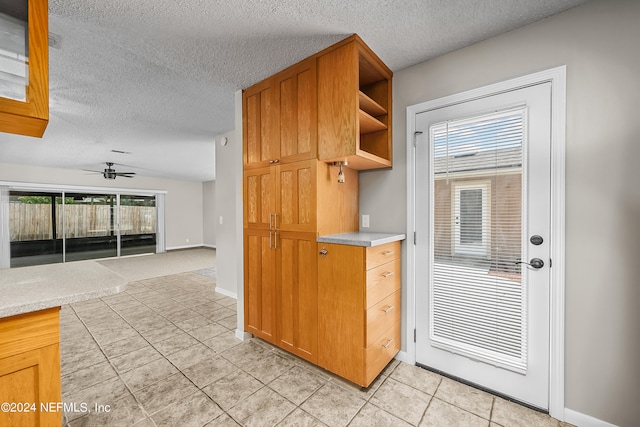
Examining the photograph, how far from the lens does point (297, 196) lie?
87.4 inches

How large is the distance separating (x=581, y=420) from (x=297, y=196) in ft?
7.61

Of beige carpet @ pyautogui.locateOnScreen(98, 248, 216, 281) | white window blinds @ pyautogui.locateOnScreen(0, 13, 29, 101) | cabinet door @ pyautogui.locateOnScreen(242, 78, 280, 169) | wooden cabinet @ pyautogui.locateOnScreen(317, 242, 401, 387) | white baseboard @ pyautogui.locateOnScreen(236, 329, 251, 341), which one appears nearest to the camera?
white window blinds @ pyautogui.locateOnScreen(0, 13, 29, 101)

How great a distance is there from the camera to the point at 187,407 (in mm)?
1784

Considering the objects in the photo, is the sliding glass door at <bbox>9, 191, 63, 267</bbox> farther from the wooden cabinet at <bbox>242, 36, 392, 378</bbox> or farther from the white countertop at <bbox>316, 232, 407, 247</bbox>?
the white countertop at <bbox>316, 232, 407, 247</bbox>

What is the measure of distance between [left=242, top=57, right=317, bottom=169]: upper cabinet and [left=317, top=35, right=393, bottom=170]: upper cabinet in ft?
0.29

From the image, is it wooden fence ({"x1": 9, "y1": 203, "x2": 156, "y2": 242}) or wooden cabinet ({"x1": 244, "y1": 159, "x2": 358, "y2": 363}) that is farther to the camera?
wooden fence ({"x1": 9, "y1": 203, "x2": 156, "y2": 242})

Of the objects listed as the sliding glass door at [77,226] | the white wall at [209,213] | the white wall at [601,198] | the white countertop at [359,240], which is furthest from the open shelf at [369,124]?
the sliding glass door at [77,226]

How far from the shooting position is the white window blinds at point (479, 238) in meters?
1.81

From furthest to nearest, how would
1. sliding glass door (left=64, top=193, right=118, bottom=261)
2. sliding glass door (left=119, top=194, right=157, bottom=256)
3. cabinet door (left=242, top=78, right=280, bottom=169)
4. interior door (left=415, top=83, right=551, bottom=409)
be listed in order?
sliding glass door (left=119, top=194, right=157, bottom=256) < sliding glass door (left=64, top=193, right=118, bottom=261) < cabinet door (left=242, top=78, right=280, bottom=169) < interior door (left=415, top=83, right=551, bottom=409)

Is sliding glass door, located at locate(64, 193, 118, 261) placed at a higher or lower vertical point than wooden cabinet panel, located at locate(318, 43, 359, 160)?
lower

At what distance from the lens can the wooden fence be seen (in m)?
6.52

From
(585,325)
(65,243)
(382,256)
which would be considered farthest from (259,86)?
(65,243)

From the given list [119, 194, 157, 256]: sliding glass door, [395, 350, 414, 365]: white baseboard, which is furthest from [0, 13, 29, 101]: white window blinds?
[119, 194, 157, 256]: sliding glass door

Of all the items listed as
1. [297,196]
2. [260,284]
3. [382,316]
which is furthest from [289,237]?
[382,316]
